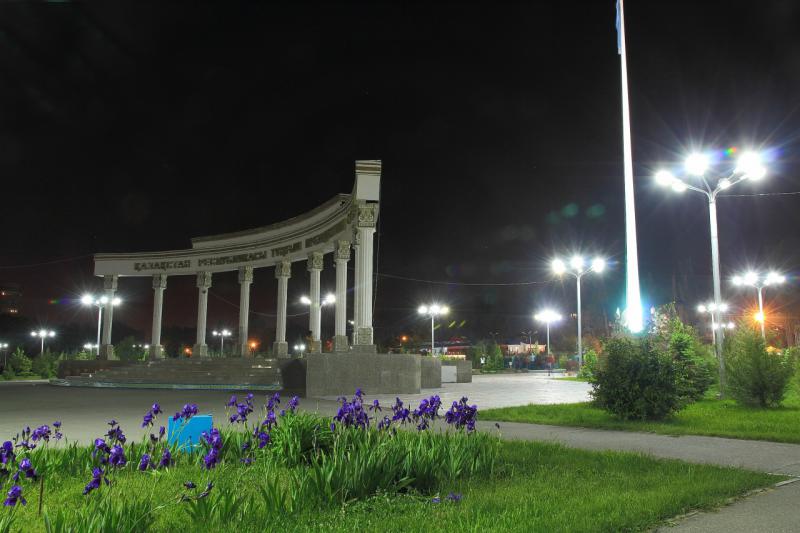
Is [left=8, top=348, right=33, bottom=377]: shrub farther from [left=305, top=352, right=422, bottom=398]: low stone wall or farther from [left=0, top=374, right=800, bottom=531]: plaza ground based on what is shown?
[left=305, top=352, right=422, bottom=398]: low stone wall

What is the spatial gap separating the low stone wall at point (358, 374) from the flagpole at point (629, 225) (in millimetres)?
8761

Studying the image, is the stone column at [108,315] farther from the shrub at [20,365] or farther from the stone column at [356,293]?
the stone column at [356,293]

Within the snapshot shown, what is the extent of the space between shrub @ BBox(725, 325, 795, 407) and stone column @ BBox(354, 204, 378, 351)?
12.7 metres

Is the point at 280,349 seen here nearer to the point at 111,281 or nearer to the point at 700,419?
the point at 111,281

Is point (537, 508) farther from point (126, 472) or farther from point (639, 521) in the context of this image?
point (126, 472)

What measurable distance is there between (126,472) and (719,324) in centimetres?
1595

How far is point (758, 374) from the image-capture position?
16203mm

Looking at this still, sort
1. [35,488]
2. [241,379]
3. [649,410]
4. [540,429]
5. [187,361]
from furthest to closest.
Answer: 1. [187,361]
2. [241,379]
3. [649,410]
4. [540,429]
5. [35,488]

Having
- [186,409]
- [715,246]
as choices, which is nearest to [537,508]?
[186,409]

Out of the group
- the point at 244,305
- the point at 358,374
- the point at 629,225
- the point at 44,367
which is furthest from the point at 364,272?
the point at 44,367

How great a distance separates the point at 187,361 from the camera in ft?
111

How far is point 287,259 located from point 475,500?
29.9 meters

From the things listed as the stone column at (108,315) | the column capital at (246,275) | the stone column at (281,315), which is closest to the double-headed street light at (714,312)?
the stone column at (281,315)

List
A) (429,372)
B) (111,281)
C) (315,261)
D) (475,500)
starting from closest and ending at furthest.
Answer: (475,500) < (429,372) < (315,261) < (111,281)
